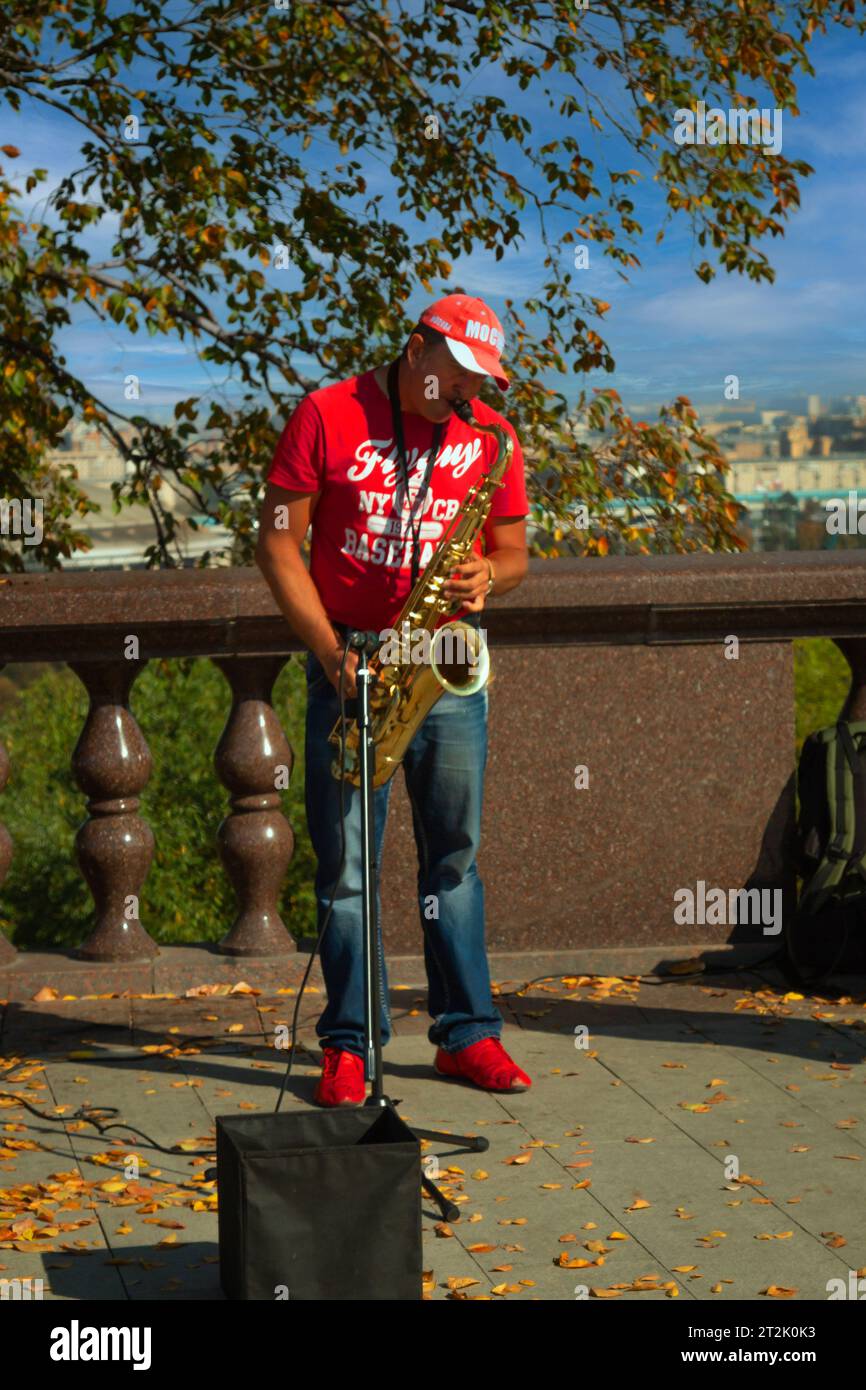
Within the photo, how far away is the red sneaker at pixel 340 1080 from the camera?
477 centimetres

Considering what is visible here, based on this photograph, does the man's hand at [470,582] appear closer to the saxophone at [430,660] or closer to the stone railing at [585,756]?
the saxophone at [430,660]

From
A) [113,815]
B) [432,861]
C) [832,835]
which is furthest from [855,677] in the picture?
[113,815]

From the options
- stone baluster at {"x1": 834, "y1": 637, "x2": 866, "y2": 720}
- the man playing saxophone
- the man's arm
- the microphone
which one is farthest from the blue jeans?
stone baluster at {"x1": 834, "y1": 637, "x2": 866, "y2": 720}

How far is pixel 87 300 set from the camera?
1037 centimetres

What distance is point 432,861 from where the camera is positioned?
196 inches

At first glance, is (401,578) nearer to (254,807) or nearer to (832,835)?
(254,807)

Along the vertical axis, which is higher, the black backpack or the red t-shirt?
the red t-shirt

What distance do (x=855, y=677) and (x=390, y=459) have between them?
2428mm

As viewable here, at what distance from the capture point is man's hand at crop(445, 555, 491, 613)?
4.56m

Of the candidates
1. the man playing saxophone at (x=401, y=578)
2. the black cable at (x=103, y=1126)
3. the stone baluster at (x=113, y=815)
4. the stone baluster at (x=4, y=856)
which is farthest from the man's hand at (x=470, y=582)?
the stone baluster at (x=4, y=856)

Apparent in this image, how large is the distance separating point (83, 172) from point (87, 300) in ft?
2.45

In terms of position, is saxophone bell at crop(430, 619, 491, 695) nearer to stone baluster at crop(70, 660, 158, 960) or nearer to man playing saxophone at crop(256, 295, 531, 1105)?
man playing saxophone at crop(256, 295, 531, 1105)

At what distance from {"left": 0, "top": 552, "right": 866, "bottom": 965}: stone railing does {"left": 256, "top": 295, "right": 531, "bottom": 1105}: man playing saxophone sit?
3.33 ft
